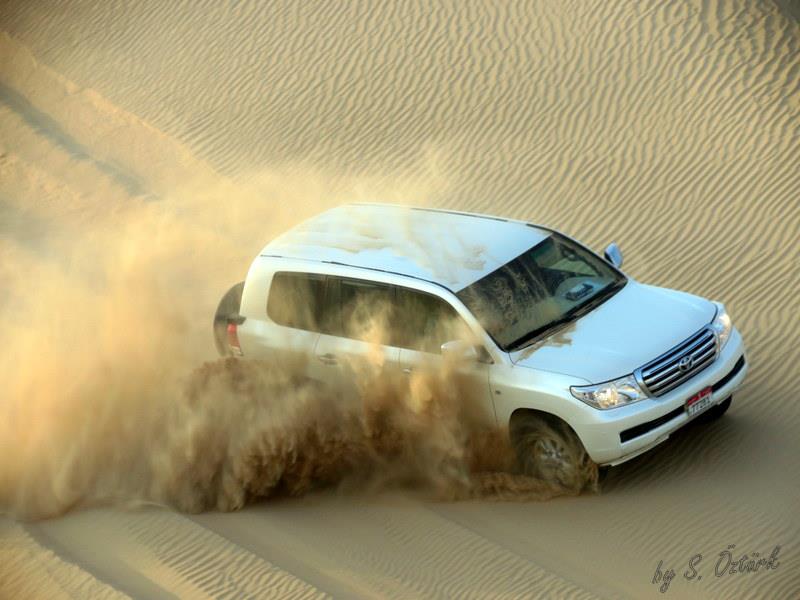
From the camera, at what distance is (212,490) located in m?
8.49

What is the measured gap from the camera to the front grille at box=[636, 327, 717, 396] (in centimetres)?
762

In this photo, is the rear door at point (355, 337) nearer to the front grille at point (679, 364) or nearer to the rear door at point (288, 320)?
the rear door at point (288, 320)

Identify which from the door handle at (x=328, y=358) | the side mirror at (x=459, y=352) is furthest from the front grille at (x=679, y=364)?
the door handle at (x=328, y=358)

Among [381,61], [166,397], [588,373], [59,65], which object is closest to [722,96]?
[381,61]

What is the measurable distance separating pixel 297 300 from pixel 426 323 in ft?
4.11

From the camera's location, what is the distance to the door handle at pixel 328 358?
28.0 feet

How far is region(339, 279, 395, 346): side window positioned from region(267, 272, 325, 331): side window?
0.24 m

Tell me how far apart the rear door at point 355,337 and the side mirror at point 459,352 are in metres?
0.49

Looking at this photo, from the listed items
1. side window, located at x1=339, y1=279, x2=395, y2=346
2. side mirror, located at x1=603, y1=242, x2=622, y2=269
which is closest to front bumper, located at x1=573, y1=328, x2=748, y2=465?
side mirror, located at x1=603, y1=242, x2=622, y2=269

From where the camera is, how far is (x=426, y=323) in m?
8.23
